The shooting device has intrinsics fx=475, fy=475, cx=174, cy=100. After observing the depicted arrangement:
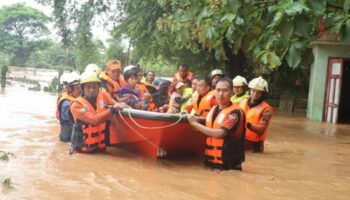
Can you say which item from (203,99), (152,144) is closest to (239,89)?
(203,99)

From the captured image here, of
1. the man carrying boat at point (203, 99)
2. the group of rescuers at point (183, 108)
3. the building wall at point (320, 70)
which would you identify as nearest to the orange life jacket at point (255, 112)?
the group of rescuers at point (183, 108)

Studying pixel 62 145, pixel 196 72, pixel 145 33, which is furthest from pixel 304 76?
pixel 62 145

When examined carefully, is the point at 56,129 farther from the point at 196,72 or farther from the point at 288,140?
the point at 196,72

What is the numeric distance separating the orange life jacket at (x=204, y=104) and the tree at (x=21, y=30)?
40.2 meters

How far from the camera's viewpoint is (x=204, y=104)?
6855 millimetres

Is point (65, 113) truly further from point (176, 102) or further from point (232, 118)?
point (232, 118)

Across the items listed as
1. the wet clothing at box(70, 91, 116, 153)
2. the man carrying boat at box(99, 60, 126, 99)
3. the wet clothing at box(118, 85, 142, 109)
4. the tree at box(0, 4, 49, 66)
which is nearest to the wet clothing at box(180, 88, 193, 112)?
the wet clothing at box(118, 85, 142, 109)

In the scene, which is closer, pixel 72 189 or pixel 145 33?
pixel 72 189

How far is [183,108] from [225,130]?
185cm

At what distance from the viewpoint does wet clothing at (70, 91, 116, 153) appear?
6.35 metres

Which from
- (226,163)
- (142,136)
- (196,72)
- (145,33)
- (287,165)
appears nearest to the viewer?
(226,163)

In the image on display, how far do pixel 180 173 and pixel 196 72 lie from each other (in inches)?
590

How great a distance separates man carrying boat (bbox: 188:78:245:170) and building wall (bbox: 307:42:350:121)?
9.85 meters

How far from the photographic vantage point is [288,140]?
1027 cm
